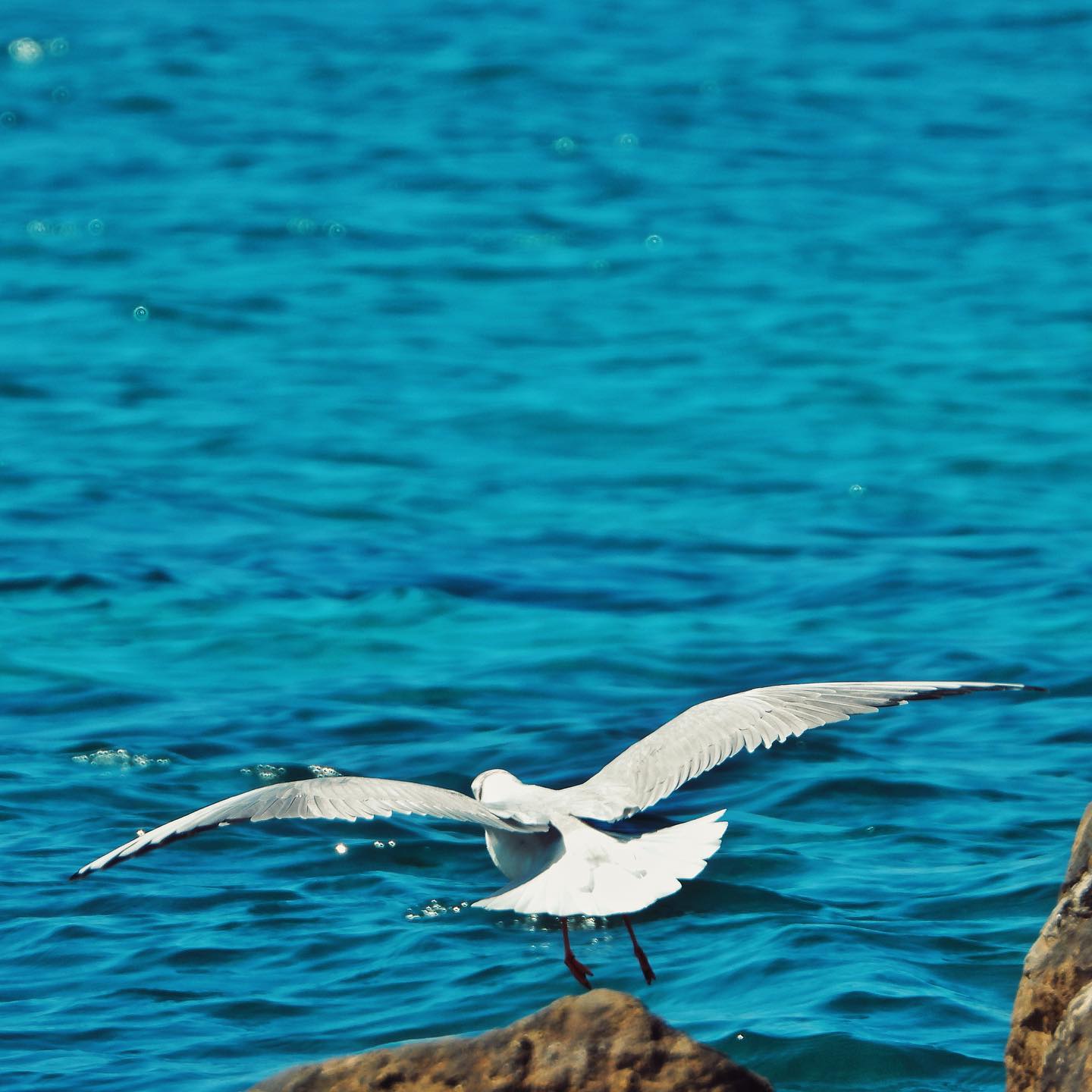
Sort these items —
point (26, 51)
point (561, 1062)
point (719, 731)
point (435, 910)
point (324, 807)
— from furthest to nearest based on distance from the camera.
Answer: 1. point (26, 51)
2. point (435, 910)
3. point (719, 731)
4. point (324, 807)
5. point (561, 1062)

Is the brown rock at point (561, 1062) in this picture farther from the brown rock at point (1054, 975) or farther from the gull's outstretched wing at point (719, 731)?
the gull's outstretched wing at point (719, 731)

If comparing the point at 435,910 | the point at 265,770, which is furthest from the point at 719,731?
the point at 265,770

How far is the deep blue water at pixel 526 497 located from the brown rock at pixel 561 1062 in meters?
1.29

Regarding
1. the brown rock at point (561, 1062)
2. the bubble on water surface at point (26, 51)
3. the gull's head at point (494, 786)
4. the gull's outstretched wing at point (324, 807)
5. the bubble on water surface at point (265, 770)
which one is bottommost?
the bubble on water surface at point (265, 770)

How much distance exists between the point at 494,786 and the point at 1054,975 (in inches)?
71.1

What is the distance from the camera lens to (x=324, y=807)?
5.16 m

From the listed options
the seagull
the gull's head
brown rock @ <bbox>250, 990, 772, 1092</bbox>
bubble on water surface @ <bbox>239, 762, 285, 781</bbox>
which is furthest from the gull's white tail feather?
bubble on water surface @ <bbox>239, 762, 285, 781</bbox>

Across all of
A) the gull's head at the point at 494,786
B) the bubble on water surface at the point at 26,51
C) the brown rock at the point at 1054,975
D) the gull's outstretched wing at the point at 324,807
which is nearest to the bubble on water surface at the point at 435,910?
the gull's head at the point at 494,786

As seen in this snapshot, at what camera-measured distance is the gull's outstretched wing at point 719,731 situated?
5.51 metres

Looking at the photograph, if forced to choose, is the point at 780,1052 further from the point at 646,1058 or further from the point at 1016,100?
the point at 1016,100

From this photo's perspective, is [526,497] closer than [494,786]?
No

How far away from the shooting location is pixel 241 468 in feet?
43.7

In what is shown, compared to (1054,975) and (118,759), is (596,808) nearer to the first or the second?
(1054,975)

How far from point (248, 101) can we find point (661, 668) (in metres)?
15.9
